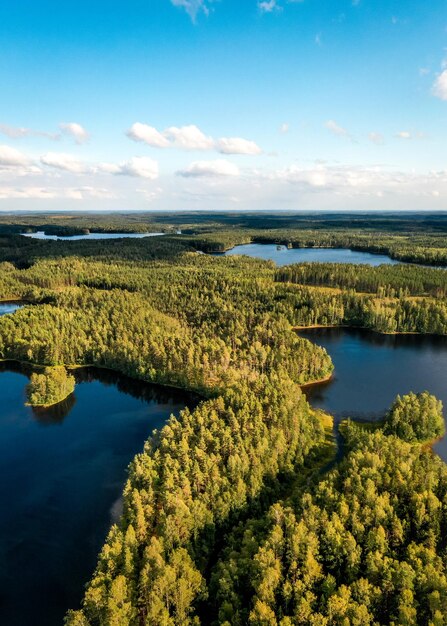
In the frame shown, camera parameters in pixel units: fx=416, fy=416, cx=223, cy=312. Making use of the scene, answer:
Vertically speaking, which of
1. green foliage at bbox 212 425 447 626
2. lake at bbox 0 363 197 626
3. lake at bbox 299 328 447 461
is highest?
green foliage at bbox 212 425 447 626

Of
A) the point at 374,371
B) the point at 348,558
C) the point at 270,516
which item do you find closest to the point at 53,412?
the point at 270,516

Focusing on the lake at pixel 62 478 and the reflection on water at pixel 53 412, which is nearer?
the lake at pixel 62 478

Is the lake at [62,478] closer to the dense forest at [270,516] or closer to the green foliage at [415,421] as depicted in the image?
the dense forest at [270,516]

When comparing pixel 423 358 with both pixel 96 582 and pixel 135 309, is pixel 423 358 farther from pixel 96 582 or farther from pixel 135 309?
pixel 96 582

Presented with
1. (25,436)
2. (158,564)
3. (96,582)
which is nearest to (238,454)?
(158,564)

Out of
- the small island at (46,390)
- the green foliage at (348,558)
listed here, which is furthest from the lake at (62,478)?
the green foliage at (348,558)

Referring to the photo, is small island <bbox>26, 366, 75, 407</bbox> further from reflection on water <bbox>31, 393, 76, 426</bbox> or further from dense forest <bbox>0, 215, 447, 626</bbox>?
dense forest <bbox>0, 215, 447, 626</bbox>

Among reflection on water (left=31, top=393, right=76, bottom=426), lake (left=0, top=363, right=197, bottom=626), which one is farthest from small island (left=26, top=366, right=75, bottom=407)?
lake (left=0, top=363, right=197, bottom=626)
